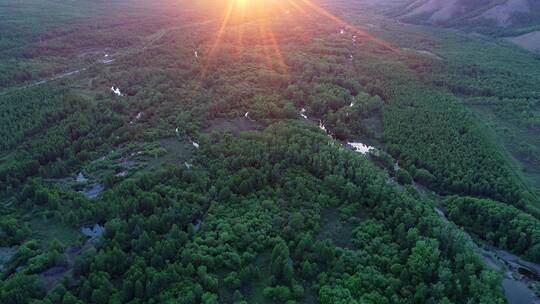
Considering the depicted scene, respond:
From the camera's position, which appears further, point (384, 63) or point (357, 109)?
point (384, 63)

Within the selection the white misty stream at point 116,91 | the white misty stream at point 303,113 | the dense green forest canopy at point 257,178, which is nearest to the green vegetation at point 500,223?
the dense green forest canopy at point 257,178

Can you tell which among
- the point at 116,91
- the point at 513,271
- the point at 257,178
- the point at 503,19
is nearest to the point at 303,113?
the point at 257,178

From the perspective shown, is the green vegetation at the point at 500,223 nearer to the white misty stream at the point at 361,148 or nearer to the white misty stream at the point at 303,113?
the white misty stream at the point at 361,148

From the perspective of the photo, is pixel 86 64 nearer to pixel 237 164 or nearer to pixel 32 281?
pixel 237 164

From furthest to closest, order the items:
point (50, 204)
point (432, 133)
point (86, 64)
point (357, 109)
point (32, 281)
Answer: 1. point (86, 64)
2. point (357, 109)
3. point (432, 133)
4. point (50, 204)
5. point (32, 281)

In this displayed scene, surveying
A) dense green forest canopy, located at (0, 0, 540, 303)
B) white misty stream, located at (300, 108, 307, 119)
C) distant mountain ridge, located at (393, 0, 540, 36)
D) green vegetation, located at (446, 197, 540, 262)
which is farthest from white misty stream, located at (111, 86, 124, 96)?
distant mountain ridge, located at (393, 0, 540, 36)

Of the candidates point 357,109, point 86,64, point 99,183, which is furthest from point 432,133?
point 86,64

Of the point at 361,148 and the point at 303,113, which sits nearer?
the point at 361,148

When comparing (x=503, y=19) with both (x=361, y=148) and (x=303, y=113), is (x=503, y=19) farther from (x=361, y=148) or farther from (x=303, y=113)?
(x=361, y=148)
